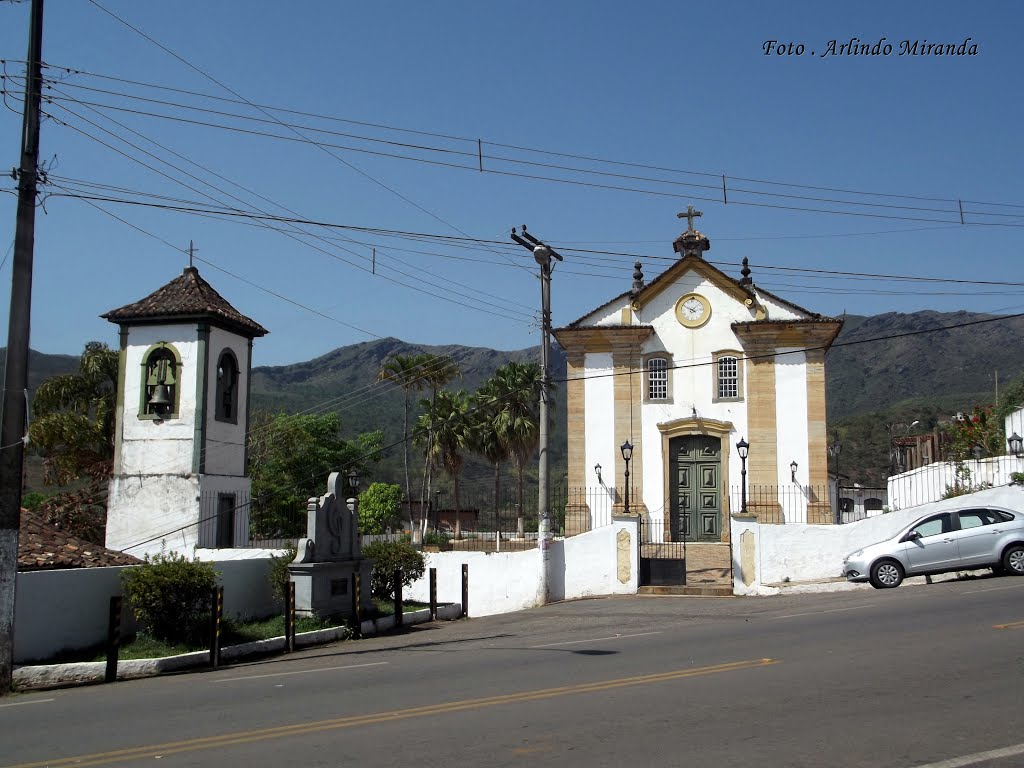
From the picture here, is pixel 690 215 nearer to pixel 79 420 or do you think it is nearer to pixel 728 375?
pixel 728 375

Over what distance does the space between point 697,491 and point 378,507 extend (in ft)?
86.4

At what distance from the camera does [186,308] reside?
25.0 meters

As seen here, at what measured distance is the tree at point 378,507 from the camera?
52.4 m

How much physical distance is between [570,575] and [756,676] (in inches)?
564

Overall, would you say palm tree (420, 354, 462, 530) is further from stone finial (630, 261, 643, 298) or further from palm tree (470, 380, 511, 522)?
stone finial (630, 261, 643, 298)

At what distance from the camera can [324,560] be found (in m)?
18.8

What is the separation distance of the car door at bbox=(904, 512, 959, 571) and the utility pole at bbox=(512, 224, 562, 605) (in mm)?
8213

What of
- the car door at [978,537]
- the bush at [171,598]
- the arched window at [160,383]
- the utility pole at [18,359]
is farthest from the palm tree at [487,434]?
the utility pole at [18,359]

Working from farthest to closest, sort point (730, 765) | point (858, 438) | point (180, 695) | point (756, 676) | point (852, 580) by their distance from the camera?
1. point (858, 438)
2. point (852, 580)
3. point (180, 695)
4. point (756, 676)
5. point (730, 765)

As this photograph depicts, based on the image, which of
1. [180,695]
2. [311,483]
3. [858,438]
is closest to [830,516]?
[180,695]

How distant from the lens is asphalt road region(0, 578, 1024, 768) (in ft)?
24.0

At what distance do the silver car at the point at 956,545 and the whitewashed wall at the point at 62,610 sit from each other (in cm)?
1501

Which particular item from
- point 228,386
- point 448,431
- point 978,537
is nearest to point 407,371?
point 448,431

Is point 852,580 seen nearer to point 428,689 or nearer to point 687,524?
point 687,524
